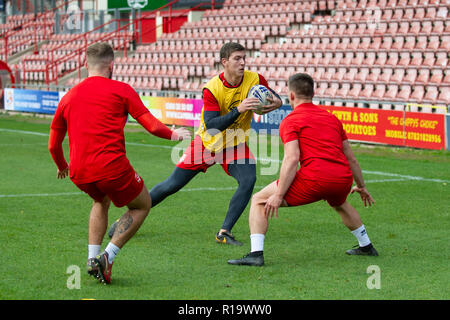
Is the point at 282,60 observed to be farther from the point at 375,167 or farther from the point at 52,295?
the point at 52,295

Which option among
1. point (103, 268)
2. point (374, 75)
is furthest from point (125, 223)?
point (374, 75)

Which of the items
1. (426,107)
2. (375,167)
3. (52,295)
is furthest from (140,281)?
(426,107)

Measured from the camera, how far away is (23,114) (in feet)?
97.0

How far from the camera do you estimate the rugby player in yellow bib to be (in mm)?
7570

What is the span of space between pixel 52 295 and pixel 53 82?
29.0m

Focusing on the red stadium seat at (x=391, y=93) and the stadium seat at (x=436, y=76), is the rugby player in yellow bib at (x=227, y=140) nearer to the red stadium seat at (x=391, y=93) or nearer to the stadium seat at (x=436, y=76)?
the stadium seat at (x=436, y=76)

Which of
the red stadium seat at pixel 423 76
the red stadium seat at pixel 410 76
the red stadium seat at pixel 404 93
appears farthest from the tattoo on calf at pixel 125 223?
the red stadium seat at pixel 410 76

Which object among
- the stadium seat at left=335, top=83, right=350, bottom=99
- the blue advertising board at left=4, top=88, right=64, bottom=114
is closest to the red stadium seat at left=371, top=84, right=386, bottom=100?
the stadium seat at left=335, top=83, right=350, bottom=99

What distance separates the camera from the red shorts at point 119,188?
227 inches

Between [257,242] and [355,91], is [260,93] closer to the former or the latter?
[257,242]

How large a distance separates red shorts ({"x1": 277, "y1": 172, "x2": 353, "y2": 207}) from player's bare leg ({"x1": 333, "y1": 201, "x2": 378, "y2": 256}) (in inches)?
13.8

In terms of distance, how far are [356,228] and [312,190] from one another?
0.83 m

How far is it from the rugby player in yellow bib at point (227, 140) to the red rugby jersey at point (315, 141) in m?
1.14

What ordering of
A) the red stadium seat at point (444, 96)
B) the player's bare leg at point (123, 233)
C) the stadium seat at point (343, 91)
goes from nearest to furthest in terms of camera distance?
the player's bare leg at point (123, 233) < the red stadium seat at point (444, 96) < the stadium seat at point (343, 91)
